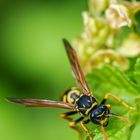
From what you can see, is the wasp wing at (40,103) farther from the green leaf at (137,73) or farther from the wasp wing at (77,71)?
the green leaf at (137,73)

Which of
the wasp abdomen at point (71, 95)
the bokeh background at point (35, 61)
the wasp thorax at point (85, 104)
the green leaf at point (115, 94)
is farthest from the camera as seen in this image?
the bokeh background at point (35, 61)

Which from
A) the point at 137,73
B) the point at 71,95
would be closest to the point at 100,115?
the point at 71,95

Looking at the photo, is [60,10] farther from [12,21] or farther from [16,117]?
A: [16,117]

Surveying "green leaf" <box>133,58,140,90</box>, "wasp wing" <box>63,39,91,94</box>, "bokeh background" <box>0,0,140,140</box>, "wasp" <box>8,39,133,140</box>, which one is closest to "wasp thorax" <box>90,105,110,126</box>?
"wasp" <box>8,39,133,140</box>

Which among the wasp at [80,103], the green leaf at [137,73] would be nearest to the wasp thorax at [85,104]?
the wasp at [80,103]

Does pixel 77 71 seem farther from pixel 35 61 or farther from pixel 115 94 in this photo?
pixel 35 61

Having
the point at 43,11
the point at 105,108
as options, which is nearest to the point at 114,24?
the point at 105,108
